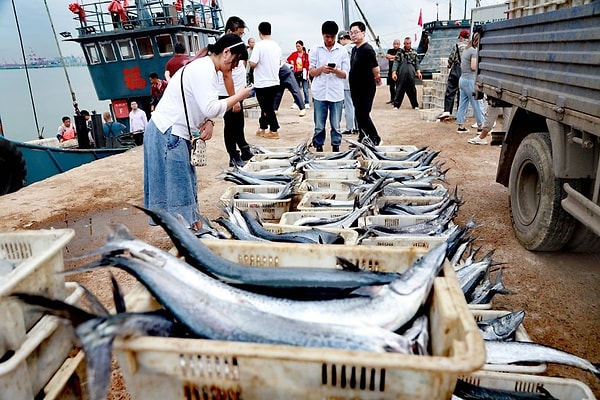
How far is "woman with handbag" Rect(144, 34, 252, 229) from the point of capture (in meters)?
3.71

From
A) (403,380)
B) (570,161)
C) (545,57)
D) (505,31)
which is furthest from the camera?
(505,31)

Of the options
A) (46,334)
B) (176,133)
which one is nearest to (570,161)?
(176,133)

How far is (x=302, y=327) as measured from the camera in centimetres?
157

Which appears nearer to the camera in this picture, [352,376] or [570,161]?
[352,376]

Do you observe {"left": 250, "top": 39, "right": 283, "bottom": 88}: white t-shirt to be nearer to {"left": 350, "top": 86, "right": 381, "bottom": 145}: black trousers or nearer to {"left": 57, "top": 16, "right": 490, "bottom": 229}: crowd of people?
{"left": 57, "top": 16, "right": 490, "bottom": 229}: crowd of people

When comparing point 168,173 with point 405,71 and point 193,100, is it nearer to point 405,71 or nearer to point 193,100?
point 193,100

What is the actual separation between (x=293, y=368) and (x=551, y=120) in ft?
11.4

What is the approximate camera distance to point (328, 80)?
26.1 feet

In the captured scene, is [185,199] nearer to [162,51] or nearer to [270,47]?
[270,47]

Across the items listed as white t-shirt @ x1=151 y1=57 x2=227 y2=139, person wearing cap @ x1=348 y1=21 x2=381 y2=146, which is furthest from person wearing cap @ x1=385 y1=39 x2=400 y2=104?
white t-shirt @ x1=151 y1=57 x2=227 y2=139

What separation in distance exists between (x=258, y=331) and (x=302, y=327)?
0.15 m

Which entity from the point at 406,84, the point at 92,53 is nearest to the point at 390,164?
the point at 406,84

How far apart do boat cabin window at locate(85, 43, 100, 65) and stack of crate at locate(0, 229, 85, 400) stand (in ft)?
56.5

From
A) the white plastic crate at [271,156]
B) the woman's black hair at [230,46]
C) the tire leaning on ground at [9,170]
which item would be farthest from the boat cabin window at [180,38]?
the woman's black hair at [230,46]
